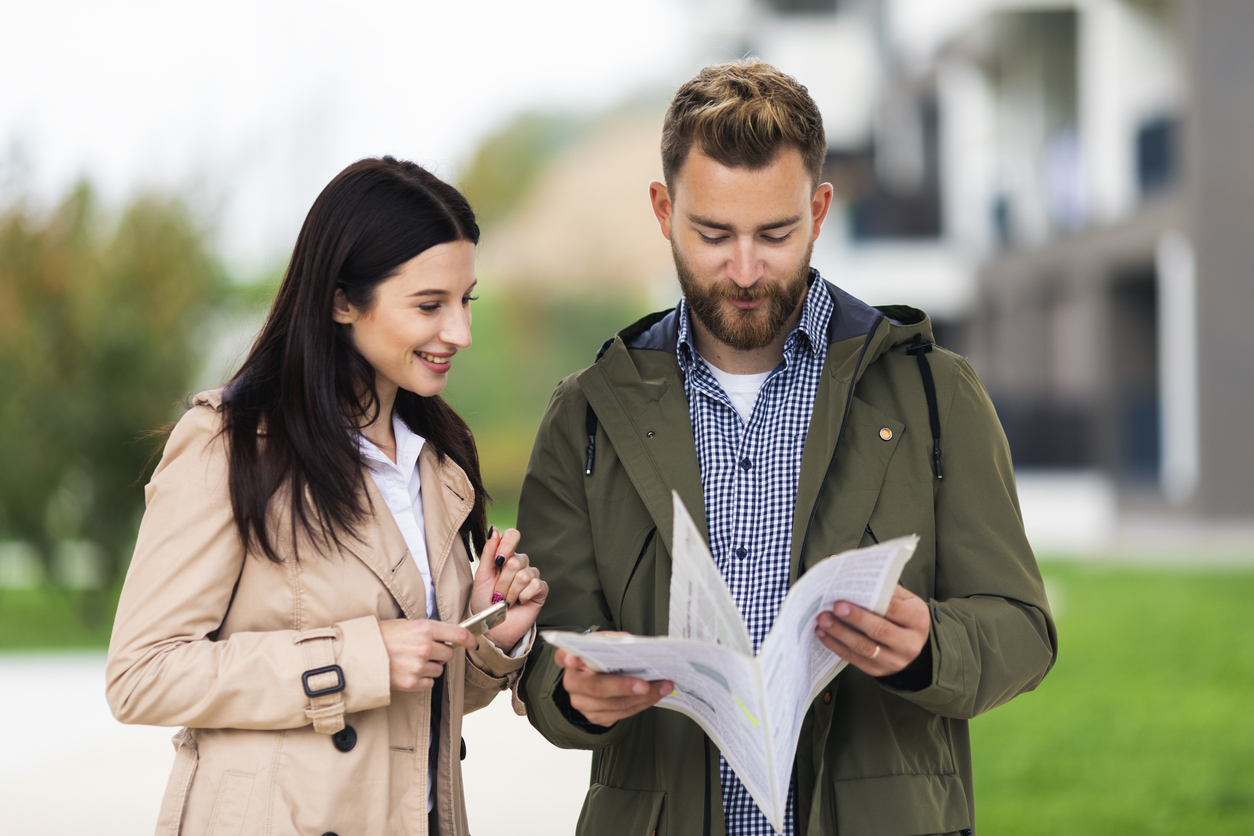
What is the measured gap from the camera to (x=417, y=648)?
1.97 meters

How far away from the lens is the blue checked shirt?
6.91 ft

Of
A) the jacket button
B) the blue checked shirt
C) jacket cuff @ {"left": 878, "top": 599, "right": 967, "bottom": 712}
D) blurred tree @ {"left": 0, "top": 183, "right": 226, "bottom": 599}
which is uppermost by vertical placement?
blurred tree @ {"left": 0, "top": 183, "right": 226, "bottom": 599}

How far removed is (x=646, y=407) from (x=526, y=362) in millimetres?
32376

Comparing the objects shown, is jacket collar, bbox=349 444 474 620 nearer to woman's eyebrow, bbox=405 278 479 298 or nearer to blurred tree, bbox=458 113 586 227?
woman's eyebrow, bbox=405 278 479 298

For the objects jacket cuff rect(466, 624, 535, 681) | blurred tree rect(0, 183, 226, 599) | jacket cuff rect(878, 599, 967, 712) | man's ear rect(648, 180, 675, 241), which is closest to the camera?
jacket cuff rect(878, 599, 967, 712)

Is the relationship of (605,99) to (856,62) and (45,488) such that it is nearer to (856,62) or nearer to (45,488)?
(856,62)

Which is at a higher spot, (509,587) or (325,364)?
(325,364)

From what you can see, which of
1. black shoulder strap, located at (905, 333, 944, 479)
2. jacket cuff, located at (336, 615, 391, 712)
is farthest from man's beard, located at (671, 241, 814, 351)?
jacket cuff, located at (336, 615, 391, 712)

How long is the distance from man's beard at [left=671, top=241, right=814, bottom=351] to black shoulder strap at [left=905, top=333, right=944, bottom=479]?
222mm

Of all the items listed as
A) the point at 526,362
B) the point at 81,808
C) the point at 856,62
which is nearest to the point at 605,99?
the point at 526,362

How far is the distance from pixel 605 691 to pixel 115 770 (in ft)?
16.0

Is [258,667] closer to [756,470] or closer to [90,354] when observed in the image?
[756,470]

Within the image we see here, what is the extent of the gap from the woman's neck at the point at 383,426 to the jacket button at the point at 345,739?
484 millimetres

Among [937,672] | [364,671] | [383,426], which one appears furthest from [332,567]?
[937,672]
